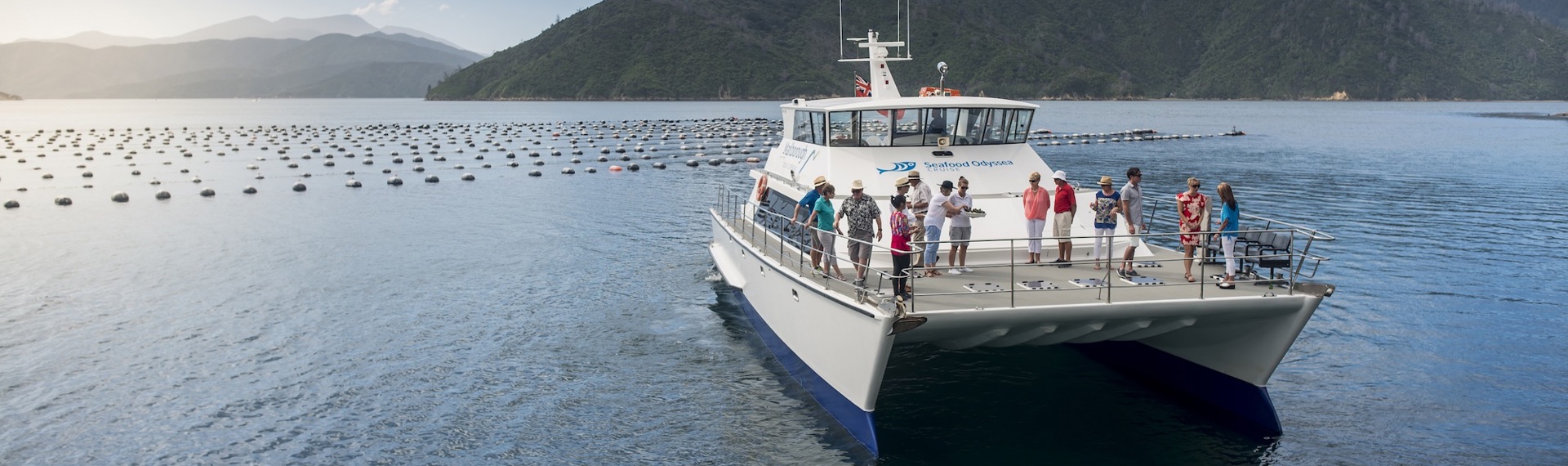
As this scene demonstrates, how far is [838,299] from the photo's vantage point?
512 inches

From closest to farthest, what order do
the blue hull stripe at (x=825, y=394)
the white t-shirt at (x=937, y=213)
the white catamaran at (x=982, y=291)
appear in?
the white catamaran at (x=982, y=291) → the blue hull stripe at (x=825, y=394) → the white t-shirt at (x=937, y=213)

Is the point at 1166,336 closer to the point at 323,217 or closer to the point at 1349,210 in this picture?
the point at 1349,210

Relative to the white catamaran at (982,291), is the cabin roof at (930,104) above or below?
above

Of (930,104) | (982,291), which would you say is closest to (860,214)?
(982,291)

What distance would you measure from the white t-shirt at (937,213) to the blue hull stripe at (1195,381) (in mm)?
3888

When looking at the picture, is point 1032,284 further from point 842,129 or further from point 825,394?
point 842,129

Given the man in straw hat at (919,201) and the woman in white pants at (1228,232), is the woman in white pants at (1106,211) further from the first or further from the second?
the man in straw hat at (919,201)

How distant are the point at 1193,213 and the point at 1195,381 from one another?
2.69 metres

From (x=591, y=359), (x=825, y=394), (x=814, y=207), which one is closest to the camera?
(x=825, y=394)

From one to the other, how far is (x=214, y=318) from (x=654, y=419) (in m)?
12.7

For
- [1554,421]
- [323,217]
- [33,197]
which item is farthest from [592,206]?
[1554,421]

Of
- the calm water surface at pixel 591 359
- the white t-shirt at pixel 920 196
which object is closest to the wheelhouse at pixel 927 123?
the white t-shirt at pixel 920 196

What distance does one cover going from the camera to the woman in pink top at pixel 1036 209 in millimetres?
15625

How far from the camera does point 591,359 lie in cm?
1881
